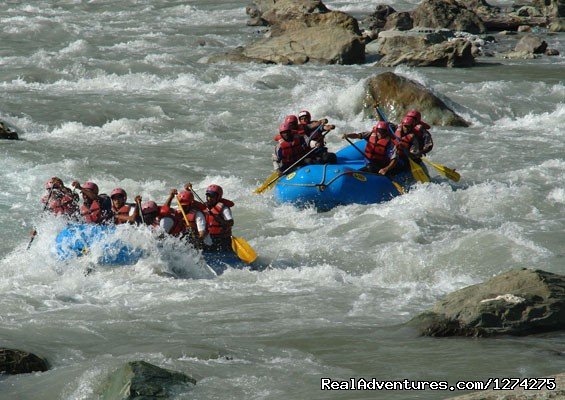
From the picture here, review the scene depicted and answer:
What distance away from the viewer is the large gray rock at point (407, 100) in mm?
16328

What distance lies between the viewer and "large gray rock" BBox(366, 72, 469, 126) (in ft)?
53.6

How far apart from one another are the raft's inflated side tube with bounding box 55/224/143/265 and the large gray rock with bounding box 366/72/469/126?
752cm

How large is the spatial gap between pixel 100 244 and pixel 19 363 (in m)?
3.01

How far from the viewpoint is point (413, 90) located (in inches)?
645

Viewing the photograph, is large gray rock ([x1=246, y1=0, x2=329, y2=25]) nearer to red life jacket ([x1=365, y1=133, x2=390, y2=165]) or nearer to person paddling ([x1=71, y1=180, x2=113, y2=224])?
red life jacket ([x1=365, y1=133, x2=390, y2=165])

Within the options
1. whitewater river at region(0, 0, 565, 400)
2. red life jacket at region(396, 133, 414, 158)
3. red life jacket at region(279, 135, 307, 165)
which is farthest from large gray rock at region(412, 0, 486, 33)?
red life jacket at region(279, 135, 307, 165)

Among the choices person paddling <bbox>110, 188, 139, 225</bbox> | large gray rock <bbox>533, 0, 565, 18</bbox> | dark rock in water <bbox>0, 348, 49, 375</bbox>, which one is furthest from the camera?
large gray rock <bbox>533, 0, 565, 18</bbox>

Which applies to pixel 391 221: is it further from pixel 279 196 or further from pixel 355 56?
pixel 355 56

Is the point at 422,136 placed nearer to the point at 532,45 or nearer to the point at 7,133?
the point at 7,133

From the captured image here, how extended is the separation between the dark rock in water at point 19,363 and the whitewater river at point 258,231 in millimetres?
94

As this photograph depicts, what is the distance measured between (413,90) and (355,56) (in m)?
5.54

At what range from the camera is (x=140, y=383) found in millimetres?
5914

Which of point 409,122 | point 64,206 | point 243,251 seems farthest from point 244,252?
point 409,122

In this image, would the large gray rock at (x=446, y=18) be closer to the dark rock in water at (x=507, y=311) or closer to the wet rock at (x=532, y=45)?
the wet rock at (x=532, y=45)
